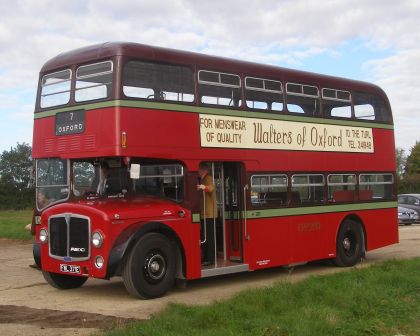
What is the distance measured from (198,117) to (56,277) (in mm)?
3593

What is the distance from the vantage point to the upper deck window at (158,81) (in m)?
10.1

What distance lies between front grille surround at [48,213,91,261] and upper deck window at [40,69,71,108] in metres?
1.98

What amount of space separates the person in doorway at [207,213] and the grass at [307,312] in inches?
79.8

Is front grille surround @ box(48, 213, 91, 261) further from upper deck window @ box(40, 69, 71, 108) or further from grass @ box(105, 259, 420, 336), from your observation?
grass @ box(105, 259, 420, 336)

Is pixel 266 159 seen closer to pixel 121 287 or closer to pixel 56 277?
pixel 121 287

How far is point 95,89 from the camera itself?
1023 cm

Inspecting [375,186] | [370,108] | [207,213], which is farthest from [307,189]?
[370,108]

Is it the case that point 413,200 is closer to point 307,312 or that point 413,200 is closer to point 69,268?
point 69,268

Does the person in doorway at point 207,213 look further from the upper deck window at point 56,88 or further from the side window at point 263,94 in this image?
the upper deck window at point 56,88

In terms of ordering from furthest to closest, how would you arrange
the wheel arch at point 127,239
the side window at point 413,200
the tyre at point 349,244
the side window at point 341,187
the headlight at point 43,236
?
the side window at point 413,200 < the tyre at point 349,244 < the side window at point 341,187 < the headlight at point 43,236 < the wheel arch at point 127,239

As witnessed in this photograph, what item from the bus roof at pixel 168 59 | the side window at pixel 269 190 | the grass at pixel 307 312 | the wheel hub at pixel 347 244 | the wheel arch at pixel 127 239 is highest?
the bus roof at pixel 168 59

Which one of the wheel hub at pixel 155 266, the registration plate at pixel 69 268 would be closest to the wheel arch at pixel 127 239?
the wheel hub at pixel 155 266

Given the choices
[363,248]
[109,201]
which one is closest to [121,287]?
[109,201]

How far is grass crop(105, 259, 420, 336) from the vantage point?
6984 millimetres
